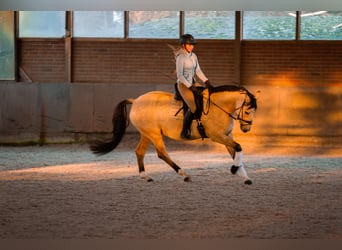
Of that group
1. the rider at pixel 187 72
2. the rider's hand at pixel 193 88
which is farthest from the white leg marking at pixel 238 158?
the rider's hand at pixel 193 88

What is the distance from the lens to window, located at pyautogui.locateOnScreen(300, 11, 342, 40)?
16578 millimetres

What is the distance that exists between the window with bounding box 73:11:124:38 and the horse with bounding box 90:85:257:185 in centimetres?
627

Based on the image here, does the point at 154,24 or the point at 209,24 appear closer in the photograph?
the point at 209,24

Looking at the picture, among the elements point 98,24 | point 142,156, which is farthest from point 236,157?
point 98,24

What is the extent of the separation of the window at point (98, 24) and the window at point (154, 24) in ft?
0.84

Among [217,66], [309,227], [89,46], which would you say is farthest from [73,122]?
[309,227]

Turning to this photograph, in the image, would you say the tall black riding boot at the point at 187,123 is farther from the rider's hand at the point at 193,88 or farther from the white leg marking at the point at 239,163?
the white leg marking at the point at 239,163

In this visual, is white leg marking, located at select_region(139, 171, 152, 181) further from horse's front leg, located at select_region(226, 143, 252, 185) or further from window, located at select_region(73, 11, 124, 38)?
window, located at select_region(73, 11, 124, 38)

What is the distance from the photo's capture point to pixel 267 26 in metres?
16.8

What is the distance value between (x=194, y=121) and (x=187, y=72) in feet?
2.32

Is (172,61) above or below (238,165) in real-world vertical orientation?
above

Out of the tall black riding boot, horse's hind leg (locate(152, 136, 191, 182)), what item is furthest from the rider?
horse's hind leg (locate(152, 136, 191, 182))

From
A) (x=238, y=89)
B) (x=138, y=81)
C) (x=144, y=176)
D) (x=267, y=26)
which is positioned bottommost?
(x=144, y=176)

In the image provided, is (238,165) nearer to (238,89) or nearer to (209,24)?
(238,89)
